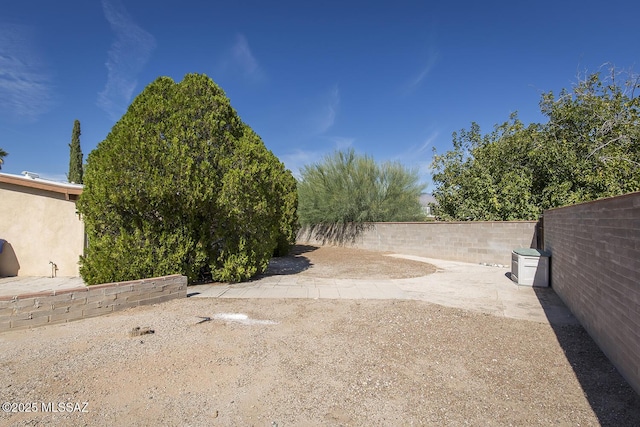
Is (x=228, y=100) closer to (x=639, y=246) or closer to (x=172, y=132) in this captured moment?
(x=172, y=132)

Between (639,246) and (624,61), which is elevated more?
(624,61)

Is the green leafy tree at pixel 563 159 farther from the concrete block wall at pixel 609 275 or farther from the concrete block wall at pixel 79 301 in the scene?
the concrete block wall at pixel 79 301

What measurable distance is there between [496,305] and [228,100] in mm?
7208

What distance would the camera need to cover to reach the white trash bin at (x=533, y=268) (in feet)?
25.2

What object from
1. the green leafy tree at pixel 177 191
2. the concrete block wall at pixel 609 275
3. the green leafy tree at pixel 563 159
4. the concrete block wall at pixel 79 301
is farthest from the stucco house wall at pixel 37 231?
the green leafy tree at pixel 563 159

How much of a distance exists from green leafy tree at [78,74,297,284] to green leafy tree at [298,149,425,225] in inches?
402

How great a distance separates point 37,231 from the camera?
8.88 metres

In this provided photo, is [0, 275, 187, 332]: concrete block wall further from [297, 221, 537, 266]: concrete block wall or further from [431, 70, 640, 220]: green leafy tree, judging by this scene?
[431, 70, 640, 220]: green leafy tree

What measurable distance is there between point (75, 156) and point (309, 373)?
109ft

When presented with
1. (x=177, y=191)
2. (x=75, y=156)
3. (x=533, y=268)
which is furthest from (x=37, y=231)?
(x=75, y=156)

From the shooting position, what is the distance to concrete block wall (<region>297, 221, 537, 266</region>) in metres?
11.5

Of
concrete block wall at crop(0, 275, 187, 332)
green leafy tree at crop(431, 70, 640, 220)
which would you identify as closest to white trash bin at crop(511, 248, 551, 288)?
green leafy tree at crop(431, 70, 640, 220)

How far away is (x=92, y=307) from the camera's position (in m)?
5.04

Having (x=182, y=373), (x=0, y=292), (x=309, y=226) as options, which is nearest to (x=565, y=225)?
(x=182, y=373)
